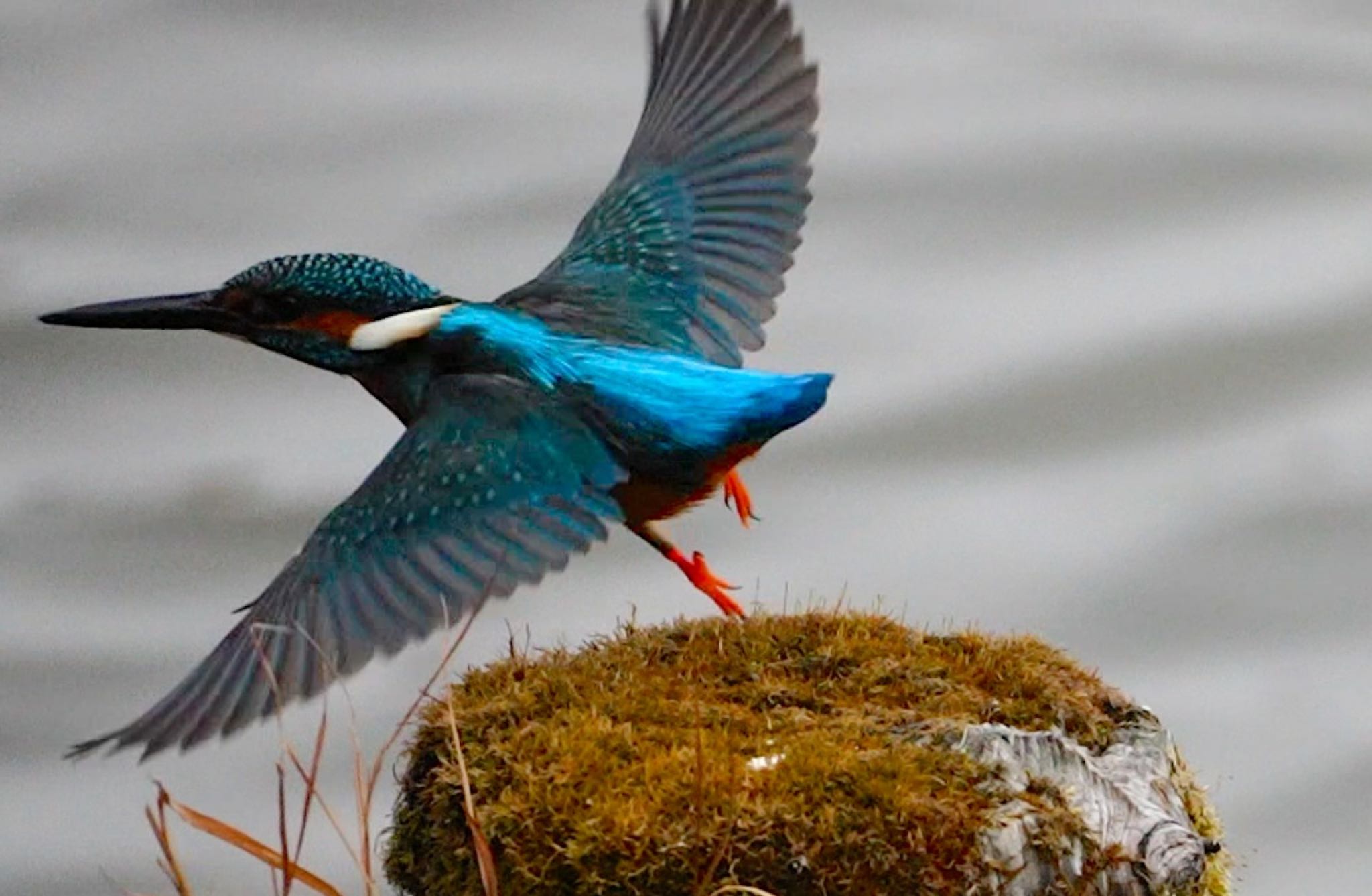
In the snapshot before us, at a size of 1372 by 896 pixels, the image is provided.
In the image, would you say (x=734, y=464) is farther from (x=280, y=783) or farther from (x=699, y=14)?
(x=699, y=14)

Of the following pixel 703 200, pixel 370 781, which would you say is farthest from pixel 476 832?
pixel 703 200

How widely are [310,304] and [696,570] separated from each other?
0.95 metres

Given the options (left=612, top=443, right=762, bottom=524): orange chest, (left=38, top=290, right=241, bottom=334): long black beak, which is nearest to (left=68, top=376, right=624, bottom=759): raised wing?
(left=612, top=443, right=762, bottom=524): orange chest

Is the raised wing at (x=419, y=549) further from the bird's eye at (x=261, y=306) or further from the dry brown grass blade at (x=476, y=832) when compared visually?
the bird's eye at (x=261, y=306)

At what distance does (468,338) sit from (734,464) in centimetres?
60

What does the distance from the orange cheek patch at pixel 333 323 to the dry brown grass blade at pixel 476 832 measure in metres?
1.10

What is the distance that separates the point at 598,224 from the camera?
5.14 m

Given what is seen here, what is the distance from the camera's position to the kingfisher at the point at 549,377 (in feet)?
12.8

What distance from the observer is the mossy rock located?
11.1 ft

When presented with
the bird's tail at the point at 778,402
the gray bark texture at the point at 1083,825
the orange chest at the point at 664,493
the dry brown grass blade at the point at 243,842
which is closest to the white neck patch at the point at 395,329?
the orange chest at the point at 664,493

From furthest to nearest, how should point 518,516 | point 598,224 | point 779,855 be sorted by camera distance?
point 598,224
point 518,516
point 779,855

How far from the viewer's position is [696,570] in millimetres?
4422

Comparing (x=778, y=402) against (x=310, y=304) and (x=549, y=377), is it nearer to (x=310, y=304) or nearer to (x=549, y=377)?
(x=549, y=377)

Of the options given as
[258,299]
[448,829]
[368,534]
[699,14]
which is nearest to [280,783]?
[448,829]
